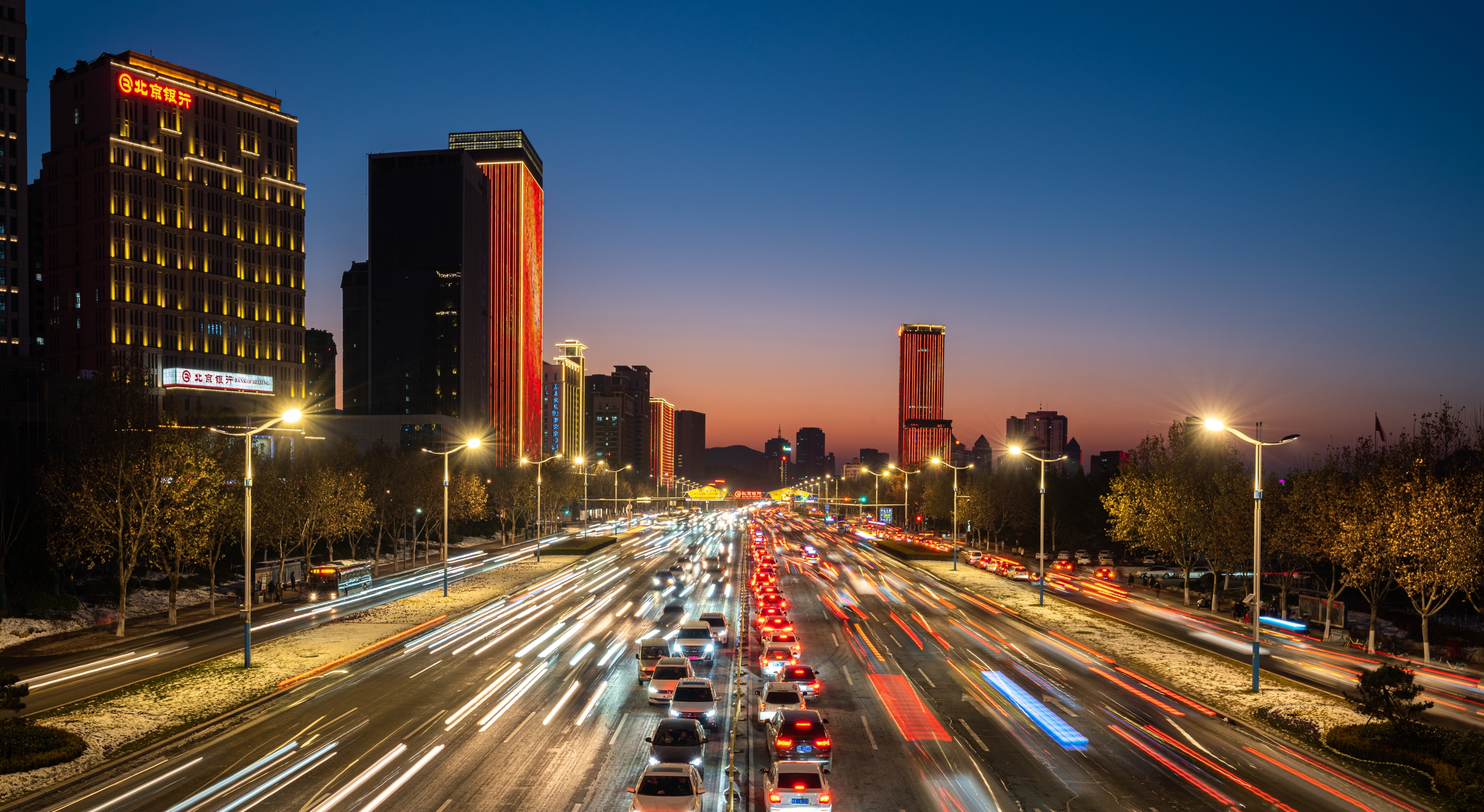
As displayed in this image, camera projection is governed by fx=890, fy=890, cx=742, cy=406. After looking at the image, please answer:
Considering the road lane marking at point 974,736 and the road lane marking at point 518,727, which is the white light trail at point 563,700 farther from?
the road lane marking at point 974,736

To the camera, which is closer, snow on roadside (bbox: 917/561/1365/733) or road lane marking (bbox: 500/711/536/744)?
road lane marking (bbox: 500/711/536/744)

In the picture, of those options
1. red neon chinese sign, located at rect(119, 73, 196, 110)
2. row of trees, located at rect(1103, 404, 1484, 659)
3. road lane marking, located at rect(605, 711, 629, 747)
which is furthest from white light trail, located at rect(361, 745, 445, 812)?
red neon chinese sign, located at rect(119, 73, 196, 110)

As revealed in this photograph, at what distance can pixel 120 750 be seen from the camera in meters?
24.0

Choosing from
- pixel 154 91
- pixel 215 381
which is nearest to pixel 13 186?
pixel 154 91

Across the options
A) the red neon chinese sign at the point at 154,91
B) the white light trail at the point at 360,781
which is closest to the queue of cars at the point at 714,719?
the white light trail at the point at 360,781

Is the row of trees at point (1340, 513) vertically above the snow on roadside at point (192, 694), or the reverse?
the row of trees at point (1340, 513)

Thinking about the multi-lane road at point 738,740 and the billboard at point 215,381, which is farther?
the billboard at point 215,381

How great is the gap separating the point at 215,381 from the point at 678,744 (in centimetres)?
11954

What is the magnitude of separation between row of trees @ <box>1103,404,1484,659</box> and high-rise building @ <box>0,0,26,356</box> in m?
142

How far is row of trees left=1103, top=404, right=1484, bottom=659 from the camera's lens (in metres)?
38.0

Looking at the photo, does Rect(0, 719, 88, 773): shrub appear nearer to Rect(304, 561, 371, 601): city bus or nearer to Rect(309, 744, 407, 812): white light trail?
Rect(309, 744, 407, 812): white light trail

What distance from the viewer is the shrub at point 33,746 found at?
2227 centimetres

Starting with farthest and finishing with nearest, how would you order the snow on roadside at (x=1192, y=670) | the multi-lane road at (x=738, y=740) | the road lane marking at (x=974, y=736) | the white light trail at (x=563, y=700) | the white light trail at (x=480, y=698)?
the snow on roadside at (x=1192, y=670), the white light trail at (x=563, y=700), the white light trail at (x=480, y=698), the road lane marking at (x=974, y=736), the multi-lane road at (x=738, y=740)

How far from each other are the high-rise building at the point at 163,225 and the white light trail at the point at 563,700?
113 meters
